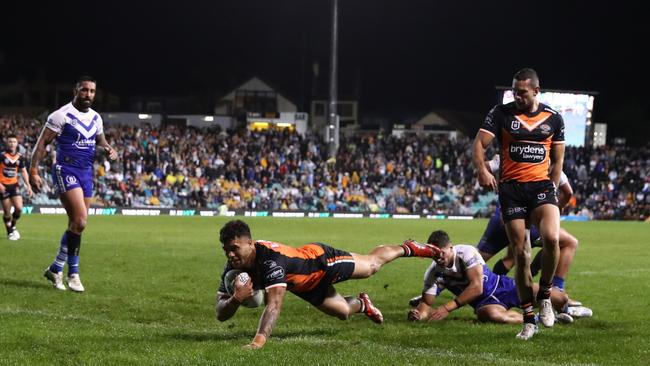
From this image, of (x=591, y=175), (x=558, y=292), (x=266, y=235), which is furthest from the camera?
(x=591, y=175)

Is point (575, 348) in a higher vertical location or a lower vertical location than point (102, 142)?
lower

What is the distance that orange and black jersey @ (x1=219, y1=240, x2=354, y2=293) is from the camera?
7.90 metres

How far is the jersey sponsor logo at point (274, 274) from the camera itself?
7.85 m

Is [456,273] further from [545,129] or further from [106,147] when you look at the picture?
[106,147]

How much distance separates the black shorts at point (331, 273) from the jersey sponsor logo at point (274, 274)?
0.68 meters

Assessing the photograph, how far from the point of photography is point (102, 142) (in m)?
12.2

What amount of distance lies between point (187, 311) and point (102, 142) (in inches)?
129

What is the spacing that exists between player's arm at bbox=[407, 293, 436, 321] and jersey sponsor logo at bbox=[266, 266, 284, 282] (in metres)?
2.45

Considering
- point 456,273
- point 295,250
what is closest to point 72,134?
point 295,250

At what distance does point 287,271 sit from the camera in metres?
8.07

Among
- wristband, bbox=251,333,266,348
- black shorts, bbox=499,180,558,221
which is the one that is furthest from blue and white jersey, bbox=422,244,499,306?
wristband, bbox=251,333,266,348

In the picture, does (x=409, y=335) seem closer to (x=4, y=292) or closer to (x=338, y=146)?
(x=4, y=292)

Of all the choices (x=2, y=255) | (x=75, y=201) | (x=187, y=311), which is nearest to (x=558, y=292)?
(x=187, y=311)

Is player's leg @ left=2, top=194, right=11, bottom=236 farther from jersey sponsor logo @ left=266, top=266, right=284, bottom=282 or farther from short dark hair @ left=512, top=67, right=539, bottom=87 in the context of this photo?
short dark hair @ left=512, top=67, right=539, bottom=87
